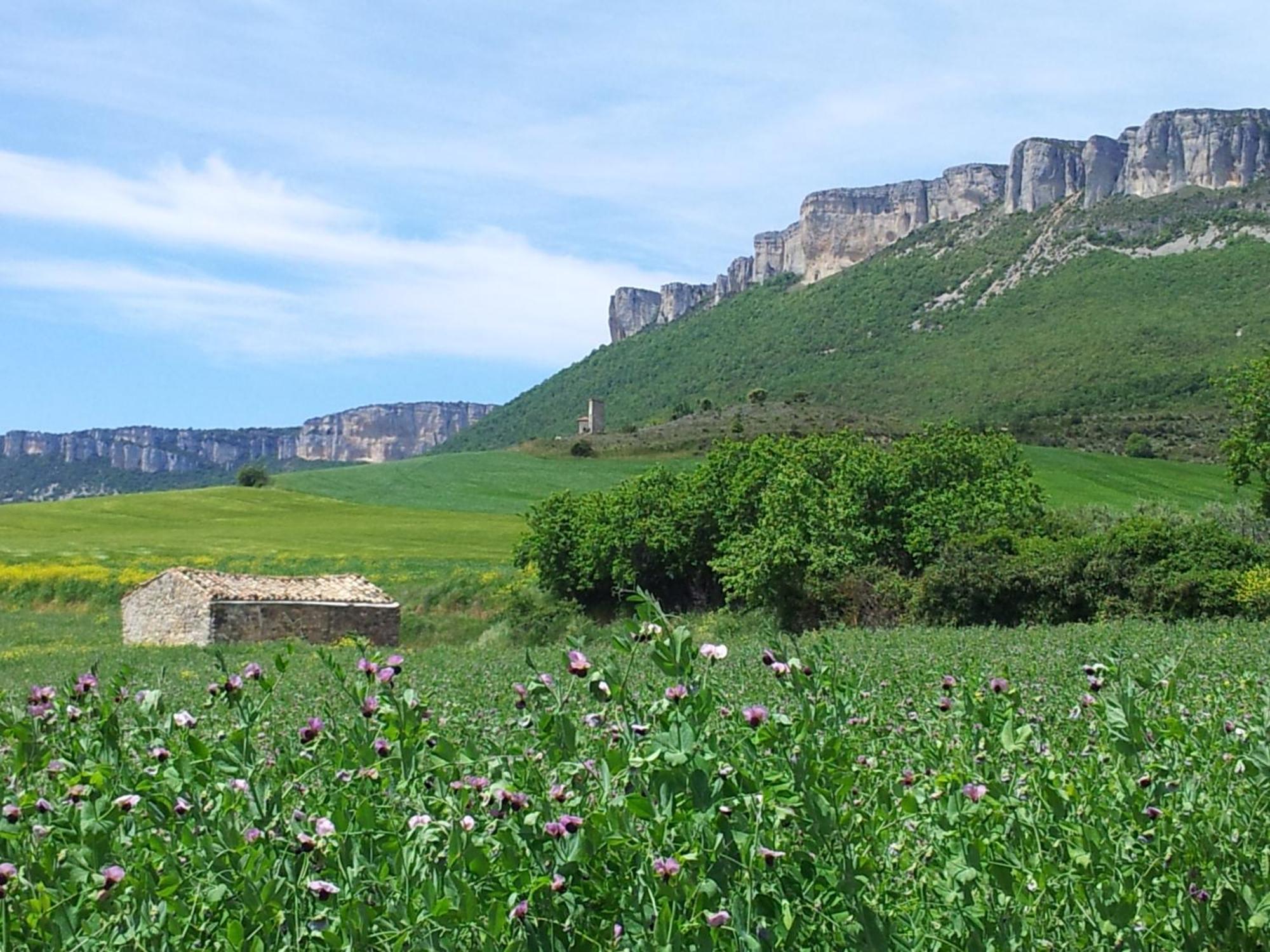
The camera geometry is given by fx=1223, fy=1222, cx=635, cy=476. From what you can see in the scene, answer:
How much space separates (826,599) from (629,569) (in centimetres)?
922

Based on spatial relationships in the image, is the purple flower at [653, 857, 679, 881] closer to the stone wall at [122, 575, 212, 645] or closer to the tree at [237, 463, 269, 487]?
the stone wall at [122, 575, 212, 645]

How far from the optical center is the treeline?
91.2 feet

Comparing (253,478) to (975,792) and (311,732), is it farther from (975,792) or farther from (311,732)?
(975,792)

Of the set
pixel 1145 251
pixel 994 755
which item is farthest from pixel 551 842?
pixel 1145 251

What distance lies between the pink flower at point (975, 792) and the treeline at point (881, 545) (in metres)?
24.1

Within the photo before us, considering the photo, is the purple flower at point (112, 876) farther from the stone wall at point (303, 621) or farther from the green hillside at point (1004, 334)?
the green hillside at point (1004, 334)

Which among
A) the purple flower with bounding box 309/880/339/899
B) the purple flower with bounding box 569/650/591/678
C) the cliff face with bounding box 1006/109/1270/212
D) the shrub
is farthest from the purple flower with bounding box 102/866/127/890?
the cliff face with bounding box 1006/109/1270/212

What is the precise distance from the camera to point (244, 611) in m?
35.8

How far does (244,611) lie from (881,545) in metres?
18.9

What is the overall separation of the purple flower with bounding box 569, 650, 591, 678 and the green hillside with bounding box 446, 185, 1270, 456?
9533cm

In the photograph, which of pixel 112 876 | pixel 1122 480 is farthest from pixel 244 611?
pixel 1122 480

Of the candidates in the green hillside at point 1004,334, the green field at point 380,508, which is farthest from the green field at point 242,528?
the green hillside at point 1004,334

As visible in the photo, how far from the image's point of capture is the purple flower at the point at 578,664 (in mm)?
2986

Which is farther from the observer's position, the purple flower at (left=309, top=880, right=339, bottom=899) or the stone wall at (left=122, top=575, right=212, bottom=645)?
the stone wall at (left=122, top=575, right=212, bottom=645)
